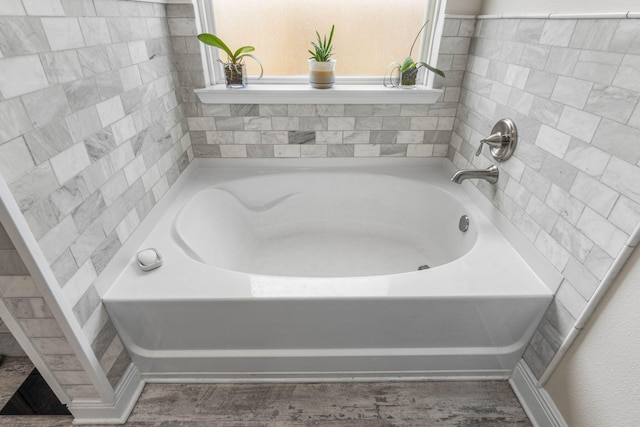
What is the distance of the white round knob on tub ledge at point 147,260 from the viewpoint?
1175mm

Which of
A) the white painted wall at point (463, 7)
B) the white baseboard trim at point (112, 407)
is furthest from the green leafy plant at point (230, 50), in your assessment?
the white baseboard trim at point (112, 407)

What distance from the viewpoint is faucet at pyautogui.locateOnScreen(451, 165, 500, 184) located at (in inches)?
55.6

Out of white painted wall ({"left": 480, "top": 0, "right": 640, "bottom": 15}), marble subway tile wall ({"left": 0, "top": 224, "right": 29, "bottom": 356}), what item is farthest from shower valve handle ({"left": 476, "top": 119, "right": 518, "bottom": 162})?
marble subway tile wall ({"left": 0, "top": 224, "right": 29, "bottom": 356})

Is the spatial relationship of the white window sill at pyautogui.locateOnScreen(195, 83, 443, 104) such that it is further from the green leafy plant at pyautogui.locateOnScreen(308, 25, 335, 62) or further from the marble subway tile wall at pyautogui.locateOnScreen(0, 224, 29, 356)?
the marble subway tile wall at pyautogui.locateOnScreen(0, 224, 29, 356)

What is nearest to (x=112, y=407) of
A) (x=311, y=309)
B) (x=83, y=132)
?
(x=311, y=309)

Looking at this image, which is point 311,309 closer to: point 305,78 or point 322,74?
point 322,74

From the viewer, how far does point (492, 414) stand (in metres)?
1.22

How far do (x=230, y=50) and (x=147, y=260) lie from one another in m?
1.10

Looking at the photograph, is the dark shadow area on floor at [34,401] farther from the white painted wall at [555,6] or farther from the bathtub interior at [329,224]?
the white painted wall at [555,6]

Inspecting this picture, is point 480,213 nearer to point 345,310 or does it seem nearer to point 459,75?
point 459,75

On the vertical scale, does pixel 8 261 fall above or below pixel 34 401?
above

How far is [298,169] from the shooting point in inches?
75.7

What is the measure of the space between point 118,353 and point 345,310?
2.62ft

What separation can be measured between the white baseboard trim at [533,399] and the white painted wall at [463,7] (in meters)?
1.49
